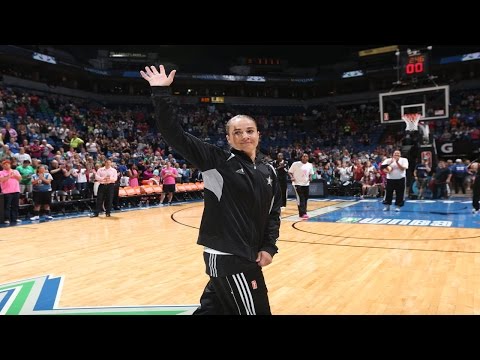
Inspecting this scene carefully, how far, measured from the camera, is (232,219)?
2.35 metres

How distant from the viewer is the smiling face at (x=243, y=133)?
2422mm

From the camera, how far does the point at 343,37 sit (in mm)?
4418

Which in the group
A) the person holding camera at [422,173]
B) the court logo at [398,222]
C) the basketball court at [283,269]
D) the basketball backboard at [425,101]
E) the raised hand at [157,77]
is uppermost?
the basketball backboard at [425,101]

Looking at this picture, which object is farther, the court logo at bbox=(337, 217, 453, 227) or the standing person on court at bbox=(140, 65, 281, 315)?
the court logo at bbox=(337, 217, 453, 227)

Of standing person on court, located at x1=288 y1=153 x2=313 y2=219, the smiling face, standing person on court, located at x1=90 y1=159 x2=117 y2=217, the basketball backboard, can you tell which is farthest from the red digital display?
the smiling face

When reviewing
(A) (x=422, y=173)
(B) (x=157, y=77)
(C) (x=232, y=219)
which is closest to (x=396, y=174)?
(A) (x=422, y=173)

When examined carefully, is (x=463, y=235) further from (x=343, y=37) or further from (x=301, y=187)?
(x=343, y=37)

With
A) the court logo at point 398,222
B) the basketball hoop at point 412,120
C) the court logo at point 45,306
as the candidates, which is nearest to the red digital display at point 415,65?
the basketball hoop at point 412,120

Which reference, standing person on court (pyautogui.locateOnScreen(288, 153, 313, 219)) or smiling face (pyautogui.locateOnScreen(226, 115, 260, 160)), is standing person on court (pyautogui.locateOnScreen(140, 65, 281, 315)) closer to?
smiling face (pyautogui.locateOnScreen(226, 115, 260, 160))

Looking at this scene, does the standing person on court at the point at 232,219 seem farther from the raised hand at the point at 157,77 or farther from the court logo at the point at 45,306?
the court logo at the point at 45,306

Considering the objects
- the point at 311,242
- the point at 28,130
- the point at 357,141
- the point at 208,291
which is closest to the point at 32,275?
the point at 208,291

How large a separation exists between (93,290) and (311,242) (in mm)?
4333

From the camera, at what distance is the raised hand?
2182 millimetres
